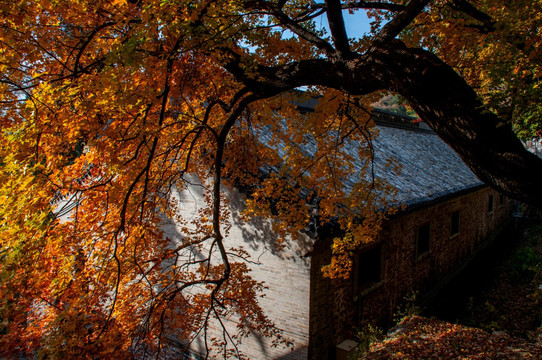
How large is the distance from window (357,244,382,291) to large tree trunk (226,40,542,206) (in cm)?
541

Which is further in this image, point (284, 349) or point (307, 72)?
point (284, 349)

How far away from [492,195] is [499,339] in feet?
38.6

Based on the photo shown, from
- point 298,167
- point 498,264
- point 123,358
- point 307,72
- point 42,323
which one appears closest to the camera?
point 307,72

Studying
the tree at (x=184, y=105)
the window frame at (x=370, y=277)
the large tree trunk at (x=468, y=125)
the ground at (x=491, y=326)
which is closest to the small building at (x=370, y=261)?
the window frame at (x=370, y=277)

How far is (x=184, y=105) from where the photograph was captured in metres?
5.61

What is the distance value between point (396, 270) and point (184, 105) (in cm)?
648

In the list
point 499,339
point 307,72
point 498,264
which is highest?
point 307,72

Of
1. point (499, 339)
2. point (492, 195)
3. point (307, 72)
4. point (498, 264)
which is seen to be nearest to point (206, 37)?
point (307, 72)

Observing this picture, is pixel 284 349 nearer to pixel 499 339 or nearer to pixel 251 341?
pixel 251 341

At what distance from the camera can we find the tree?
109 inches

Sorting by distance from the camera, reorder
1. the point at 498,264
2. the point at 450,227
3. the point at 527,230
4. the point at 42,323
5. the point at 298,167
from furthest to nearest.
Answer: the point at 527,230 < the point at 498,264 < the point at 450,227 < the point at 42,323 < the point at 298,167

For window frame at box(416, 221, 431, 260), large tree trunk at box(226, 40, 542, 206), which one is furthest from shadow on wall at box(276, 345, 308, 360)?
window frame at box(416, 221, 431, 260)

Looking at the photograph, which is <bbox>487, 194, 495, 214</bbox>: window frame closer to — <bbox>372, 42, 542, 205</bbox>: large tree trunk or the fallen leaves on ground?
the fallen leaves on ground

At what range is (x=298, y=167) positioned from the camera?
5.12m
